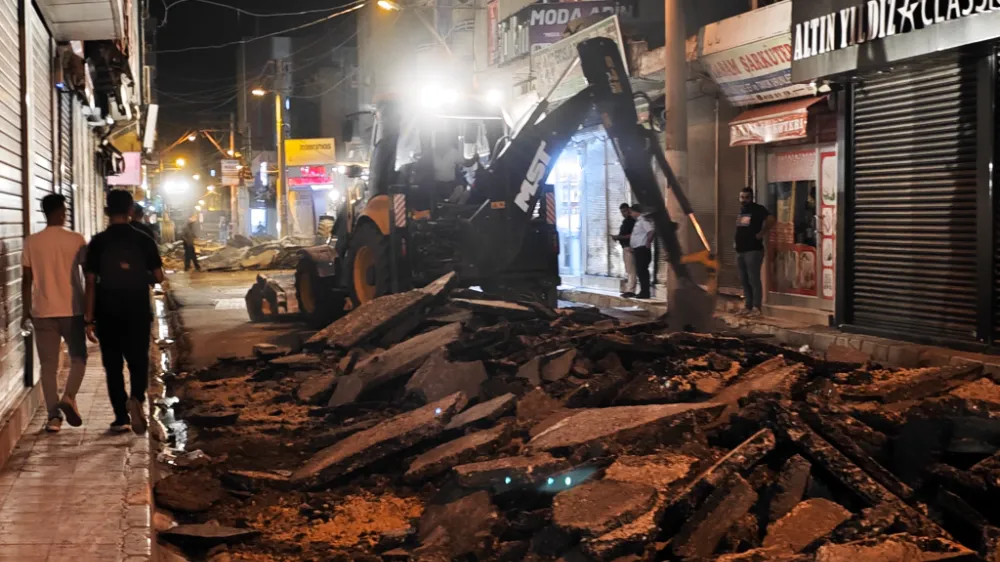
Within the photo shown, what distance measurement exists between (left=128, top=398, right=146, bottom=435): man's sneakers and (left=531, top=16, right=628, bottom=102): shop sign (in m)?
13.3

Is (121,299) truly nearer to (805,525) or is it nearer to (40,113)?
(40,113)

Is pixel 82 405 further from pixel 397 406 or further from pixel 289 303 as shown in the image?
pixel 289 303

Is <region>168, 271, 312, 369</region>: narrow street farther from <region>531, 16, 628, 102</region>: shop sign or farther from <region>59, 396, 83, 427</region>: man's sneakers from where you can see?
<region>531, 16, 628, 102</region>: shop sign

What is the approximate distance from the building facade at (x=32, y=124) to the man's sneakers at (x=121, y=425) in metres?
0.70

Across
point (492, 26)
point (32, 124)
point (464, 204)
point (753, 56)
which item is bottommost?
point (464, 204)

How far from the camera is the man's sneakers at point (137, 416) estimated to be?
24.5 ft

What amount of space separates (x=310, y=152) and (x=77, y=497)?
4651 cm

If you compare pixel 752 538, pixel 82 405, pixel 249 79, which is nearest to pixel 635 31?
pixel 82 405

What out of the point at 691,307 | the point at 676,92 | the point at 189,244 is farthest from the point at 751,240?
the point at 189,244

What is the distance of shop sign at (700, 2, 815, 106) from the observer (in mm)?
14930

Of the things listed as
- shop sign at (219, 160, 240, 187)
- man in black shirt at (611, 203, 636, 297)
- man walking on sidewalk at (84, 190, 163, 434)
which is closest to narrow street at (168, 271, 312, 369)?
man walking on sidewalk at (84, 190, 163, 434)

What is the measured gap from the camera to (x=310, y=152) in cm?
5094

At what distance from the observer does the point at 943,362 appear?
10492 mm

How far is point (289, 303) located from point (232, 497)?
11084 millimetres
